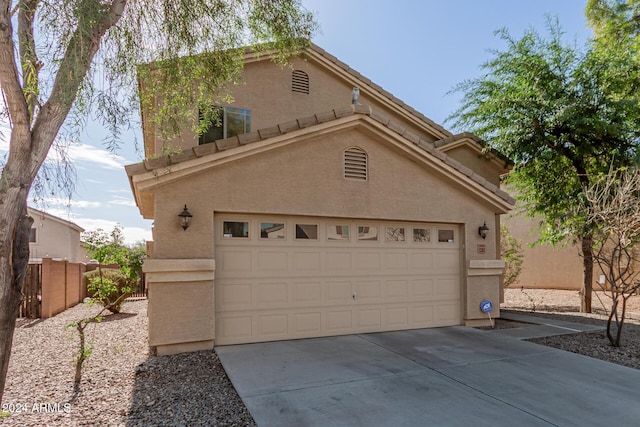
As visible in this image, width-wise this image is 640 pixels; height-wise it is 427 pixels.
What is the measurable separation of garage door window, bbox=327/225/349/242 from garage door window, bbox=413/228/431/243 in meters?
1.78

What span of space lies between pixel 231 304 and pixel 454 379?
13.5ft

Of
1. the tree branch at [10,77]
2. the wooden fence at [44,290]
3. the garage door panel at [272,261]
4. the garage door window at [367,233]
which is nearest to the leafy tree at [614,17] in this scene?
the garage door window at [367,233]

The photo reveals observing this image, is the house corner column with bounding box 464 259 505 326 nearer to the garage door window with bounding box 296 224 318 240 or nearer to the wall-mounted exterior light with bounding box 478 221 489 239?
the wall-mounted exterior light with bounding box 478 221 489 239

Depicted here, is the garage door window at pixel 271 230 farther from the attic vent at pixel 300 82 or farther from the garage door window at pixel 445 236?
the attic vent at pixel 300 82

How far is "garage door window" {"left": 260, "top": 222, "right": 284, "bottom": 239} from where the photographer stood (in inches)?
296

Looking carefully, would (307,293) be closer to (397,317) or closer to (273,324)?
(273,324)

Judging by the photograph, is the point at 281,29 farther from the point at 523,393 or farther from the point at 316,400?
the point at 523,393

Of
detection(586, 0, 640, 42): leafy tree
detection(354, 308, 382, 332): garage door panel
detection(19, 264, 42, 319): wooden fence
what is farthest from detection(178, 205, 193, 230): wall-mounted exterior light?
detection(586, 0, 640, 42): leafy tree

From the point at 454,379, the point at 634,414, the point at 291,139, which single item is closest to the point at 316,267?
the point at 291,139

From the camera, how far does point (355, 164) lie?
26.9ft

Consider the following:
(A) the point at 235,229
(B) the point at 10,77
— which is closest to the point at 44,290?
(A) the point at 235,229

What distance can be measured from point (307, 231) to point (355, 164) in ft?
5.96

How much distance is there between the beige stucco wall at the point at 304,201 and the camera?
667 centimetres

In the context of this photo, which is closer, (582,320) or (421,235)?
(421,235)
